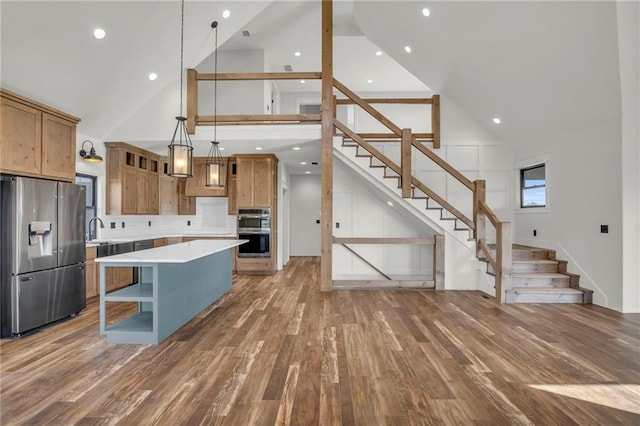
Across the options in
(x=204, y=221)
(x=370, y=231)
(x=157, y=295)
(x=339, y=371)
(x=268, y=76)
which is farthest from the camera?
(x=204, y=221)

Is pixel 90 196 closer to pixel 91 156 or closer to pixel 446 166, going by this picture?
pixel 91 156

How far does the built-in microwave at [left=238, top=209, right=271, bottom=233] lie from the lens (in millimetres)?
7285

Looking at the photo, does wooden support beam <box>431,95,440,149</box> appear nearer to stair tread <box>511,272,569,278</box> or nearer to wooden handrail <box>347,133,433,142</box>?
wooden handrail <box>347,133,433,142</box>

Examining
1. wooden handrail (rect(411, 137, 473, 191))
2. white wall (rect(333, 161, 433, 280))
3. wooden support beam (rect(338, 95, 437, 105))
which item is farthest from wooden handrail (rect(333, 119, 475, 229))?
white wall (rect(333, 161, 433, 280))

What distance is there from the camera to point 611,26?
362 centimetres

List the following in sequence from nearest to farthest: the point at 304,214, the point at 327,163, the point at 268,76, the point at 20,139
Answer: the point at 20,139, the point at 327,163, the point at 268,76, the point at 304,214

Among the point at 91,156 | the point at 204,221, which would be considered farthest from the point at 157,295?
the point at 204,221

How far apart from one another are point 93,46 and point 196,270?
309cm

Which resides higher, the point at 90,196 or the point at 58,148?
the point at 58,148

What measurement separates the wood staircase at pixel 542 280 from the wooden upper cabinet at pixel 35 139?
6239mm

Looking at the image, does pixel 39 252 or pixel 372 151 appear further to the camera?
pixel 372 151

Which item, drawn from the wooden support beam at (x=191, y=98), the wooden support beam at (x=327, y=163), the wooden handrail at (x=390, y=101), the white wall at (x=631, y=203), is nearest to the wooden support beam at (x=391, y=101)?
the wooden handrail at (x=390, y=101)

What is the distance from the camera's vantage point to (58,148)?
164 inches

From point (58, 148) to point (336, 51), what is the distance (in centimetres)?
553
